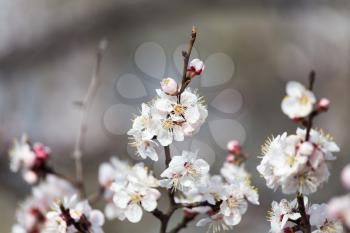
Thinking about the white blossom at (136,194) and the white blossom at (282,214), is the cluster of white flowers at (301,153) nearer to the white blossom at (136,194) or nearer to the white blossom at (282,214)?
the white blossom at (282,214)

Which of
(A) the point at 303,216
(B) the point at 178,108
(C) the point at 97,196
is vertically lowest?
(A) the point at 303,216

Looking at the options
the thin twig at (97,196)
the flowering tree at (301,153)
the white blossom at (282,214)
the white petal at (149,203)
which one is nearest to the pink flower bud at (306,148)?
the flowering tree at (301,153)

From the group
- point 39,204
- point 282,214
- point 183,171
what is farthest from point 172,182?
point 39,204

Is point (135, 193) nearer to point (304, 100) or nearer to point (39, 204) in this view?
point (304, 100)

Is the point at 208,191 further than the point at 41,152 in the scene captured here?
No

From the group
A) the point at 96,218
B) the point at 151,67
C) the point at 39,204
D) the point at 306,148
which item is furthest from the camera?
the point at 151,67

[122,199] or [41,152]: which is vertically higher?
[41,152]

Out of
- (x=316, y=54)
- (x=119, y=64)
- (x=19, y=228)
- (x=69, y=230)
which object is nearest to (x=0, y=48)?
(x=119, y=64)
